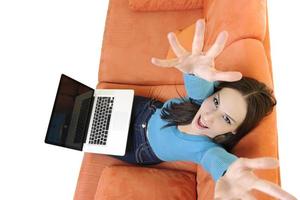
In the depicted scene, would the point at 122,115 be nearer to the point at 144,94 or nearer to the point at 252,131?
the point at 144,94

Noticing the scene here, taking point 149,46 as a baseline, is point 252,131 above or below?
below

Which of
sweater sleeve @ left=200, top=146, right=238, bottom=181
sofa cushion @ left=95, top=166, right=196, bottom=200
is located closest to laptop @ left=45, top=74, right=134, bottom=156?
sofa cushion @ left=95, top=166, right=196, bottom=200

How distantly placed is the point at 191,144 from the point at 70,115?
0.58 m

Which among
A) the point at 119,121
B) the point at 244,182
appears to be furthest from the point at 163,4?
the point at 244,182

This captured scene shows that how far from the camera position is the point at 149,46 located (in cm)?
168

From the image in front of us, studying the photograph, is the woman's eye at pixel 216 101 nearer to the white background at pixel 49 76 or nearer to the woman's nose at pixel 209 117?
the woman's nose at pixel 209 117

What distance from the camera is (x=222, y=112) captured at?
105cm

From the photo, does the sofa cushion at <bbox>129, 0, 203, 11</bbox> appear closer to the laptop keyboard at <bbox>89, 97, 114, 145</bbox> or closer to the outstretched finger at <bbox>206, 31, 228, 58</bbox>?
the laptop keyboard at <bbox>89, 97, 114, 145</bbox>

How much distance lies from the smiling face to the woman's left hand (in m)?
0.19

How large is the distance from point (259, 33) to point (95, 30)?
1.12m

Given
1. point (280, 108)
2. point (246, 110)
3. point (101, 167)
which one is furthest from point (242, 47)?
point (101, 167)

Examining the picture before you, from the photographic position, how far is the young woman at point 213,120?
87 cm

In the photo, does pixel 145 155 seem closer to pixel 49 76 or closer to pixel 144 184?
pixel 144 184

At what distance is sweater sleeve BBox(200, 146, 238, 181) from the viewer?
1.00m
